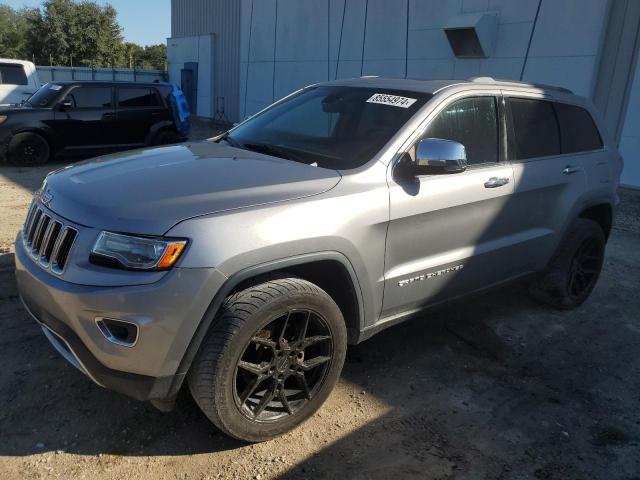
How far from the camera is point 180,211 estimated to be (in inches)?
93.0

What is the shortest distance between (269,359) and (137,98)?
30.8 feet

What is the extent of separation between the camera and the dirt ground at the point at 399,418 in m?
2.63

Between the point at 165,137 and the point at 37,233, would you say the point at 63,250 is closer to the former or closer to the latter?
the point at 37,233

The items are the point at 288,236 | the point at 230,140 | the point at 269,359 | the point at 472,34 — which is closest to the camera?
the point at 288,236

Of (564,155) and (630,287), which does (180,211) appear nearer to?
(564,155)

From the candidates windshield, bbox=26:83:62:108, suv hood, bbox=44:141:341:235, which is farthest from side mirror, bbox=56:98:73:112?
suv hood, bbox=44:141:341:235

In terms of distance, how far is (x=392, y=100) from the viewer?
3420mm

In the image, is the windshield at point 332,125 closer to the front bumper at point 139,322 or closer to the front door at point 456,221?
the front door at point 456,221

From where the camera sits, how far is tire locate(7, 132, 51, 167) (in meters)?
9.83

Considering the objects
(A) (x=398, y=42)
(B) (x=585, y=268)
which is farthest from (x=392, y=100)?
(A) (x=398, y=42)

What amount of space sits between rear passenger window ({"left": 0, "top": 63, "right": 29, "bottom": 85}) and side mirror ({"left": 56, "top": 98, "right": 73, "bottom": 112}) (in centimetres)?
332

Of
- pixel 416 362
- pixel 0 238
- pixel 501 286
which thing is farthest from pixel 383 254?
pixel 0 238

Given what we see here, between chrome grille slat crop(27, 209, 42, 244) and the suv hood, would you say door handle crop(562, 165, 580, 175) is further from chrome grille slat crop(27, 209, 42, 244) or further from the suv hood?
chrome grille slat crop(27, 209, 42, 244)

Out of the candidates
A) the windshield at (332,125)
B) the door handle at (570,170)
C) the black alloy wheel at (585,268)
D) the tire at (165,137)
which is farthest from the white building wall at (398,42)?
the windshield at (332,125)
